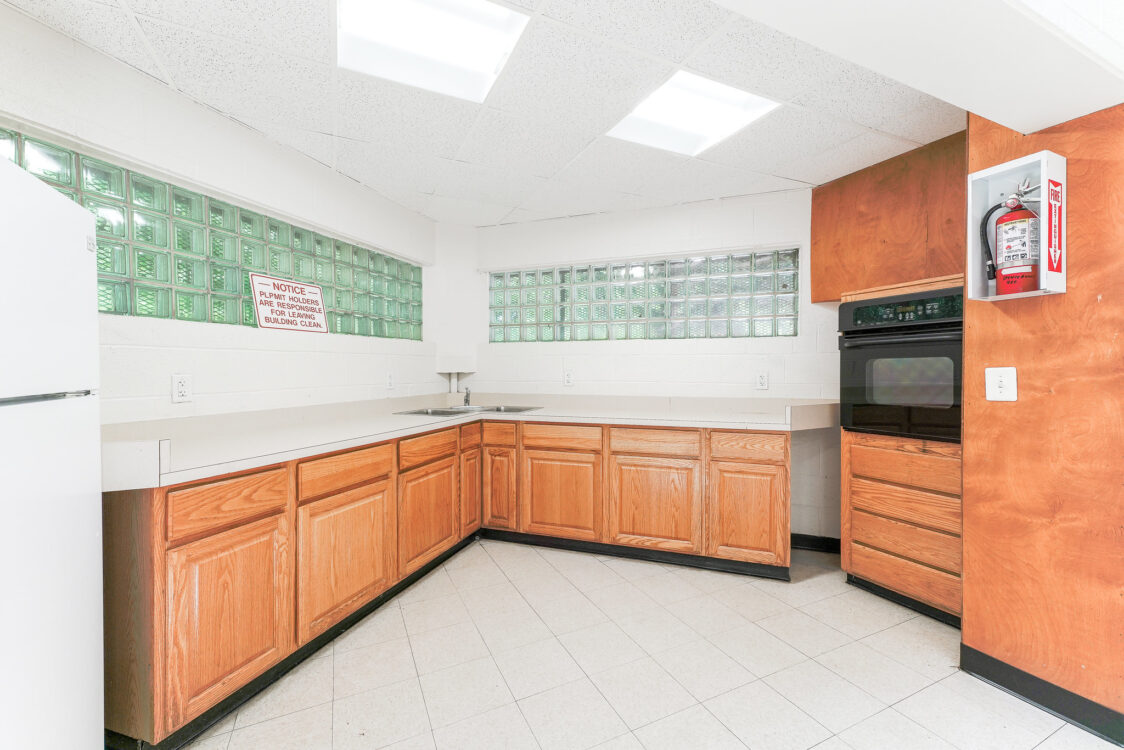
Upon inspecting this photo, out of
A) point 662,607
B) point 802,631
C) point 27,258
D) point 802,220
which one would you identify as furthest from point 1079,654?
point 27,258

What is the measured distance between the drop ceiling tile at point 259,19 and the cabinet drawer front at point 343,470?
147 centimetres

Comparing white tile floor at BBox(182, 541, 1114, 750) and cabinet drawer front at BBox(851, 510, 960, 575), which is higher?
cabinet drawer front at BBox(851, 510, 960, 575)

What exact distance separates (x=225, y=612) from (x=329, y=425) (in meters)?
1.05

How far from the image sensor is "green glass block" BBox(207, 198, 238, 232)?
6.93ft

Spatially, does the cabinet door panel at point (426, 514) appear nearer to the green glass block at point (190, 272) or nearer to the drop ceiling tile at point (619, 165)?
the green glass block at point (190, 272)

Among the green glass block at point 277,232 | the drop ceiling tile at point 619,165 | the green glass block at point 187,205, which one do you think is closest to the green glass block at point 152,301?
the green glass block at point 187,205

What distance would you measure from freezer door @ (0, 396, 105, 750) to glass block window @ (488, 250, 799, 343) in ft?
9.04

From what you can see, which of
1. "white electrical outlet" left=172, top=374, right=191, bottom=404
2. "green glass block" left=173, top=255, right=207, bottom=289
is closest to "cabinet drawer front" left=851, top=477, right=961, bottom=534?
"white electrical outlet" left=172, top=374, right=191, bottom=404

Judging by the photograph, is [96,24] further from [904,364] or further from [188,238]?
[904,364]

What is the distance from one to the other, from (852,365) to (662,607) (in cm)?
158

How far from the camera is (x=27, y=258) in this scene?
858mm

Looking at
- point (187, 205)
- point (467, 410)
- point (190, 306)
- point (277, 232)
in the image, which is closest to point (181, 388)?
point (190, 306)

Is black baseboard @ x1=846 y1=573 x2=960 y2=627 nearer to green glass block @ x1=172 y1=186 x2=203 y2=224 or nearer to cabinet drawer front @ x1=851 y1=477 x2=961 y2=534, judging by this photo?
cabinet drawer front @ x1=851 y1=477 x2=961 y2=534

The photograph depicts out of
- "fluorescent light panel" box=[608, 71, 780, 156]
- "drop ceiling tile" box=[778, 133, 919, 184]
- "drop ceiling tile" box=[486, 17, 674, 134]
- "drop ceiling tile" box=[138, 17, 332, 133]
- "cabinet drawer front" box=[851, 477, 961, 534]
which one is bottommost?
"cabinet drawer front" box=[851, 477, 961, 534]
